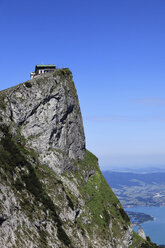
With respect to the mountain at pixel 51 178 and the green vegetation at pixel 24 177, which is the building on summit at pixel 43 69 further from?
the green vegetation at pixel 24 177

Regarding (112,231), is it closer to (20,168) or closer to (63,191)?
(63,191)

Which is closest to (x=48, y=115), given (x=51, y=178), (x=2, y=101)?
(x=2, y=101)

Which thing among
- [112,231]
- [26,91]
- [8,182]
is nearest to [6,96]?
[26,91]

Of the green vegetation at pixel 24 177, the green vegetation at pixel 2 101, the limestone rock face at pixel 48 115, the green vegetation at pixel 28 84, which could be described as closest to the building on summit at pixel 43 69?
the limestone rock face at pixel 48 115

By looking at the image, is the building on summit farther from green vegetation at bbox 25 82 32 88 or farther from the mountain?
green vegetation at bbox 25 82 32 88

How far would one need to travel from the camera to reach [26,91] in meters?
75.3

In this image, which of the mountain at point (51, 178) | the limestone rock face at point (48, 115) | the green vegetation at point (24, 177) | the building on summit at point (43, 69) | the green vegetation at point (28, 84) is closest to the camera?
the mountain at point (51, 178)

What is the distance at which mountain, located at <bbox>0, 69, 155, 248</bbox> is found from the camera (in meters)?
51.8

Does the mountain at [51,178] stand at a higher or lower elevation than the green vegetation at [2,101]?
lower

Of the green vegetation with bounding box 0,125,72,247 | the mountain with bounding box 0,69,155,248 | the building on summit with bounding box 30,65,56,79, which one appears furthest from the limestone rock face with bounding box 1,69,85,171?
the building on summit with bounding box 30,65,56,79

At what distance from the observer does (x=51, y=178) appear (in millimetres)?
71500

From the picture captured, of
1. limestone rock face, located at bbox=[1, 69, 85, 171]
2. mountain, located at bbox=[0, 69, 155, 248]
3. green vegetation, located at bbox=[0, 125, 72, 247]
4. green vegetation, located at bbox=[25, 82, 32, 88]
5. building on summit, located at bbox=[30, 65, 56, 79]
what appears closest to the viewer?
→ mountain, located at bbox=[0, 69, 155, 248]

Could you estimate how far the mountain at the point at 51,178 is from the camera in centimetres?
5184

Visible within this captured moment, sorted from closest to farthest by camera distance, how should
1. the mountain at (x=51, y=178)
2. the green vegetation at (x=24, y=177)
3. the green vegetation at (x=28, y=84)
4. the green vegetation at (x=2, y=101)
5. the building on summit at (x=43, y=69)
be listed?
the mountain at (x=51, y=178)
the green vegetation at (x=24, y=177)
the green vegetation at (x=2, y=101)
the green vegetation at (x=28, y=84)
the building on summit at (x=43, y=69)
